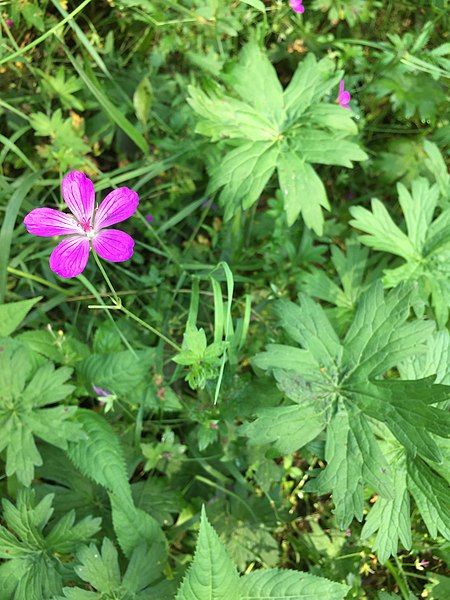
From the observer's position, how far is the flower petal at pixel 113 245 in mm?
1409

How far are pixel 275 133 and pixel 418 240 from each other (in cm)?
69

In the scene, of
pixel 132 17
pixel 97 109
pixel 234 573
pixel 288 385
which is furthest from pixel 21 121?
pixel 234 573

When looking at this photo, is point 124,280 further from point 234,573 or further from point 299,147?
point 234,573

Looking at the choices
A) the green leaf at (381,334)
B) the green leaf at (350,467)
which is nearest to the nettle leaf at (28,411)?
the green leaf at (350,467)

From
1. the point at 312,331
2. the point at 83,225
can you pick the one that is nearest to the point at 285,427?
the point at 312,331

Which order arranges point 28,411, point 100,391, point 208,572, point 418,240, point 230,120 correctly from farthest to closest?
point 418,240 → point 230,120 → point 100,391 → point 28,411 → point 208,572

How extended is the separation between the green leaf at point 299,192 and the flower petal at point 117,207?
81cm

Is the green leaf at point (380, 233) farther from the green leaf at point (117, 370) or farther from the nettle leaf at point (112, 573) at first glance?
the nettle leaf at point (112, 573)

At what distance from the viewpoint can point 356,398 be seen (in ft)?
5.94

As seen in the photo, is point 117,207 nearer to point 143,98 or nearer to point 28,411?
point 28,411

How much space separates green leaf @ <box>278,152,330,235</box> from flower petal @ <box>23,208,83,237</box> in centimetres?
87

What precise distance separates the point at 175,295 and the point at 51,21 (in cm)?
128

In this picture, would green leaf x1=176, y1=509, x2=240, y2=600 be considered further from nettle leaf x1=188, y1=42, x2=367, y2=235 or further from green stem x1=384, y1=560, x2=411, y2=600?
nettle leaf x1=188, y1=42, x2=367, y2=235

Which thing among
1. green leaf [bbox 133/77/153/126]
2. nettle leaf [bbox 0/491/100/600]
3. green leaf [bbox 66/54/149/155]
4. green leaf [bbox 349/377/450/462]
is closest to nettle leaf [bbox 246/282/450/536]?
green leaf [bbox 349/377/450/462]
